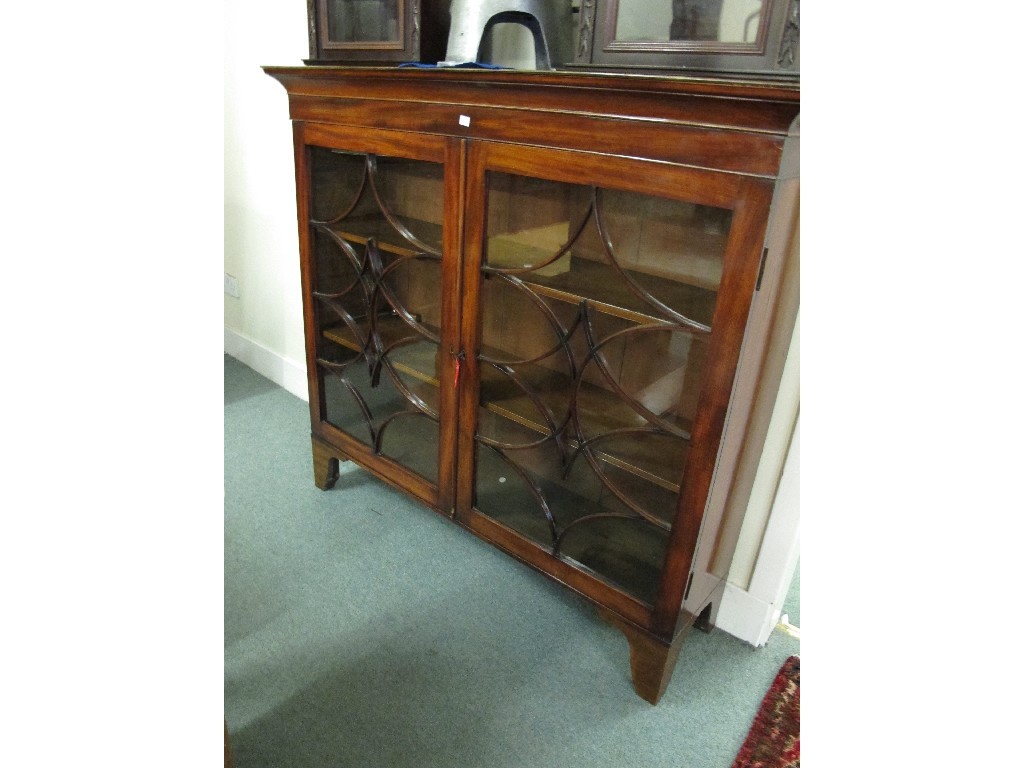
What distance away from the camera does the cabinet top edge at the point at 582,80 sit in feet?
2.77

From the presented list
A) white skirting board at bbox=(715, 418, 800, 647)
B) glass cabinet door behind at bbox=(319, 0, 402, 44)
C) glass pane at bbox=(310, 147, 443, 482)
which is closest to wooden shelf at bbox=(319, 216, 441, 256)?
glass pane at bbox=(310, 147, 443, 482)

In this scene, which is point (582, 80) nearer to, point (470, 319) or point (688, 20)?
point (688, 20)

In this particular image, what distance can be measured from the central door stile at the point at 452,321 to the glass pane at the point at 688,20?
1.19 ft

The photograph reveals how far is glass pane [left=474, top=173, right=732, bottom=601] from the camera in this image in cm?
107

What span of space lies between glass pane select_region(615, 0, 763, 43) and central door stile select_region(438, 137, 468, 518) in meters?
0.36

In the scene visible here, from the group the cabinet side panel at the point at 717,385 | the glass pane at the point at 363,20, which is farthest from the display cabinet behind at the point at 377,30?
the cabinet side panel at the point at 717,385

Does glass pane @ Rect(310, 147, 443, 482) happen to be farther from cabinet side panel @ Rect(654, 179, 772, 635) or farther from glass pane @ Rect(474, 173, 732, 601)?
cabinet side panel @ Rect(654, 179, 772, 635)

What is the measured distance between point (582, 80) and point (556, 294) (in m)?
0.37

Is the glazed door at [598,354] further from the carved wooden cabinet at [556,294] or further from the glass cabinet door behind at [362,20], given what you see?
the glass cabinet door behind at [362,20]

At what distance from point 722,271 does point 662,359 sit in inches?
8.0
